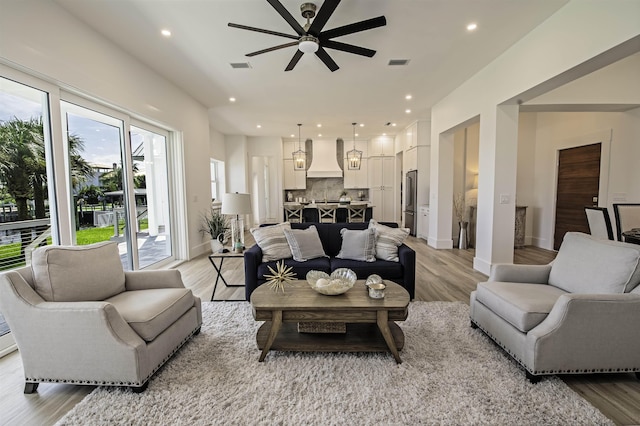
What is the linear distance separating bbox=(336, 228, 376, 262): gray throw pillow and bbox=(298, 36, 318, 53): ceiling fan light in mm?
2038

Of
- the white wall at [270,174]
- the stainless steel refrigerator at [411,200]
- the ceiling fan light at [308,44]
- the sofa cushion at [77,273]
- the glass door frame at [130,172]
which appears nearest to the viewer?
the sofa cushion at [77,273]

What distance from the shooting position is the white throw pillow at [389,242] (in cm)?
312

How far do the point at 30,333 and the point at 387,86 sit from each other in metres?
5.06

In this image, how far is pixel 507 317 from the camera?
1961 millimetres

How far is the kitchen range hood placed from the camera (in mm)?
9058

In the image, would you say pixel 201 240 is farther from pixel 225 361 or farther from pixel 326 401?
pixel 326 401

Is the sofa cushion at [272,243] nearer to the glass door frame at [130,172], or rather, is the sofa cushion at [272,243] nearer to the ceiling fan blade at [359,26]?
the glass door frame at [130,172]

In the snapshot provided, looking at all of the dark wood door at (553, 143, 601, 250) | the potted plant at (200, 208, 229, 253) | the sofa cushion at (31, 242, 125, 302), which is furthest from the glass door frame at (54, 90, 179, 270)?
the dark wood door at (553, 143, 601, 250)

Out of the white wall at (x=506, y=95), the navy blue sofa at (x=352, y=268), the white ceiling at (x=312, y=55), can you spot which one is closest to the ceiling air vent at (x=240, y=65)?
the white ceiling at (x=312, y=55)

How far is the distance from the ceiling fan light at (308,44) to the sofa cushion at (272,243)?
78.5 inches

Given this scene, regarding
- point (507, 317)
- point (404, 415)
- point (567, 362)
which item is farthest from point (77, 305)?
point (567, 362)

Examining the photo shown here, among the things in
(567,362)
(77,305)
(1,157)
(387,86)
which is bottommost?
(567,362)

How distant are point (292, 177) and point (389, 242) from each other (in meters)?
6.46

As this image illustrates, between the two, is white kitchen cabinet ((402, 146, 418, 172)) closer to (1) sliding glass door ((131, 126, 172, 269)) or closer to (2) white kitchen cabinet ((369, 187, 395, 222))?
(2) white kitchen cabinet ((369, 187, 395, 222))
